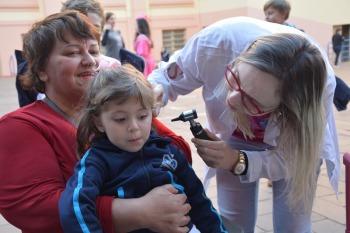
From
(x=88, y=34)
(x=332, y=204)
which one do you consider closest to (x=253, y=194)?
(x=88, y=34)

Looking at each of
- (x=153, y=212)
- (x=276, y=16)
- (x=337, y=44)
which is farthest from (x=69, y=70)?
(x=337, y=44)

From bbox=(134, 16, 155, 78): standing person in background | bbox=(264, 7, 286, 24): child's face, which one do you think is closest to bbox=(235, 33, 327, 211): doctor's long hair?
bbox=(264, 7, 286, 24): child's face

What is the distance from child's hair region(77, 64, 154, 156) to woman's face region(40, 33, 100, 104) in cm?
21

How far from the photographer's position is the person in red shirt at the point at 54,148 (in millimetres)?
1531

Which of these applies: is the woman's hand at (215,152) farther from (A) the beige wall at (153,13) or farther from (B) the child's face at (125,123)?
(A) the beige wall at (153,13)

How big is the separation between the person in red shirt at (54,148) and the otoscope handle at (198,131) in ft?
1.08

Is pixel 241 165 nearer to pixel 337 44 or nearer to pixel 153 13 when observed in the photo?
pixel 337 44

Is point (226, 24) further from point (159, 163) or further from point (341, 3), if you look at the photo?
point (341, 3)

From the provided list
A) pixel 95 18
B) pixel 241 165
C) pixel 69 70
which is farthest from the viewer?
pixel 95 18

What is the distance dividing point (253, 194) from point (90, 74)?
1168 millimetres

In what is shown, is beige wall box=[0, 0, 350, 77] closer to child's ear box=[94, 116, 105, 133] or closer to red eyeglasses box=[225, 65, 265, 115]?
red eyeglasses box=[225, 65, 265, 115]

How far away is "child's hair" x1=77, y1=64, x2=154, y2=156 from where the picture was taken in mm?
1543

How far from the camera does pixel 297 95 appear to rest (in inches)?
68.2

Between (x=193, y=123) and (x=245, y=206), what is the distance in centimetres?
83
